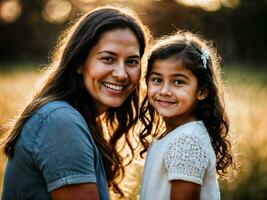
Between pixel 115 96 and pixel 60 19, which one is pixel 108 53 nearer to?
pixel 115 96

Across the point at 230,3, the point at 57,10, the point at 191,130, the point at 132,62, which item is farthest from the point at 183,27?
the point at 191,130

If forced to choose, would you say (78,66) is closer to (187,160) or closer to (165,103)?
(165,103)

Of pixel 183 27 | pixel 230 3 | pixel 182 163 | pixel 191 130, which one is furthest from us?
pixel 230 3

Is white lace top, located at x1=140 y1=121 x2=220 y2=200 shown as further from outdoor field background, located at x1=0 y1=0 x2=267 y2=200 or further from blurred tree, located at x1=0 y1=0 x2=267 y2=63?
blurred tree, located at x1=0 y1=0 x2=267 y2=63

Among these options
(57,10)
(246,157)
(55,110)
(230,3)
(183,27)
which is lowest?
(55,110)

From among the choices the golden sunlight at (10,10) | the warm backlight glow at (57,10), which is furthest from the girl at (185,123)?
the warm backlight glow at (57,10)

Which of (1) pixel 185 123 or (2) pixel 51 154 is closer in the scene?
(2) pixel 51 154

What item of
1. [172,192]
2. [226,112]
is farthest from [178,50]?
[172,192]

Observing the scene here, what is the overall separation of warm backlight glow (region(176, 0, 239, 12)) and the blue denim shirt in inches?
781

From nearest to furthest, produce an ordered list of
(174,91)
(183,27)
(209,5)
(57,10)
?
1. (174,91)
2. (183,27)
3. (209,5)
4. (57,10)

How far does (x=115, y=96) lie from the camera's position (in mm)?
3049

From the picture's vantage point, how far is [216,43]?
80.7 ft

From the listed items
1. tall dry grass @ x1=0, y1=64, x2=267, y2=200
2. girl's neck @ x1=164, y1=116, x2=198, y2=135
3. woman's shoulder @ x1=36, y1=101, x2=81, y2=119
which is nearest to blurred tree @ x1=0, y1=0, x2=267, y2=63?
tall dry grass @ x1=0, y1=64, x2=267, y2=200

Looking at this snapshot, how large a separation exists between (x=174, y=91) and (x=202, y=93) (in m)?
0.21
